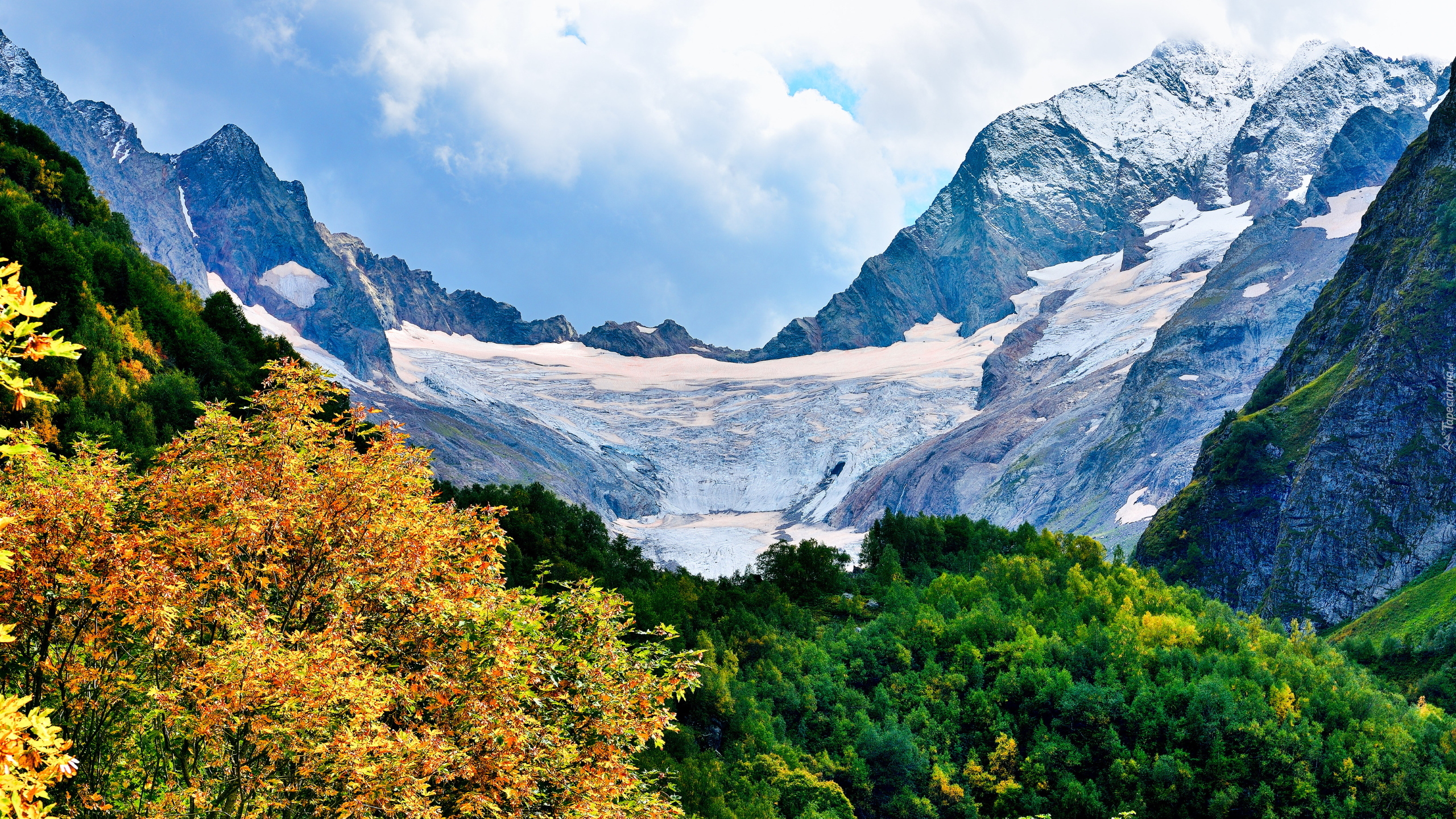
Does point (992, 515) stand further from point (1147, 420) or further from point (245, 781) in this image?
point (245, 781)

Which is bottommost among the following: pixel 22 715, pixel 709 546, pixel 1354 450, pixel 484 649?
pixel 709 546

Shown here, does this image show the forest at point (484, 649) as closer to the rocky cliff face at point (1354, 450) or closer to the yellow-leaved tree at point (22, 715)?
the yellow-leaved tree at point (22, 715)

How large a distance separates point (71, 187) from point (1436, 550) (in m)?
104

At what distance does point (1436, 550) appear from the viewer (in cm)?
8519

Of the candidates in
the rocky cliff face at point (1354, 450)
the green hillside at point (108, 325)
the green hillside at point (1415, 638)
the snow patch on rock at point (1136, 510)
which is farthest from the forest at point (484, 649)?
the snow patch on rock at point (1136, 510)

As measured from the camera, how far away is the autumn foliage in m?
11.6

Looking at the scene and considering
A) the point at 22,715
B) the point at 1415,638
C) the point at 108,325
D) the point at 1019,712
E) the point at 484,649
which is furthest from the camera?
the point at 1415,638

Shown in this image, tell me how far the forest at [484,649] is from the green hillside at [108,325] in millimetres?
173

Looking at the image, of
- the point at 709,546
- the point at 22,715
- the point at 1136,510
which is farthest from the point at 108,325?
the point at 709,546

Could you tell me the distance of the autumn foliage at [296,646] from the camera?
1165 centimetres

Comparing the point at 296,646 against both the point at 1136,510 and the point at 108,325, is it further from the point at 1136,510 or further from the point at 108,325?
the point at 1136,510

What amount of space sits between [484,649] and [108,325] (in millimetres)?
35157

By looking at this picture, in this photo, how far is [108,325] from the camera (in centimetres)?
4084

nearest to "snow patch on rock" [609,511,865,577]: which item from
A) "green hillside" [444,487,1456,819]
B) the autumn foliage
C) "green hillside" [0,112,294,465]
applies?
"green hillside" [444,487,1456,819]
